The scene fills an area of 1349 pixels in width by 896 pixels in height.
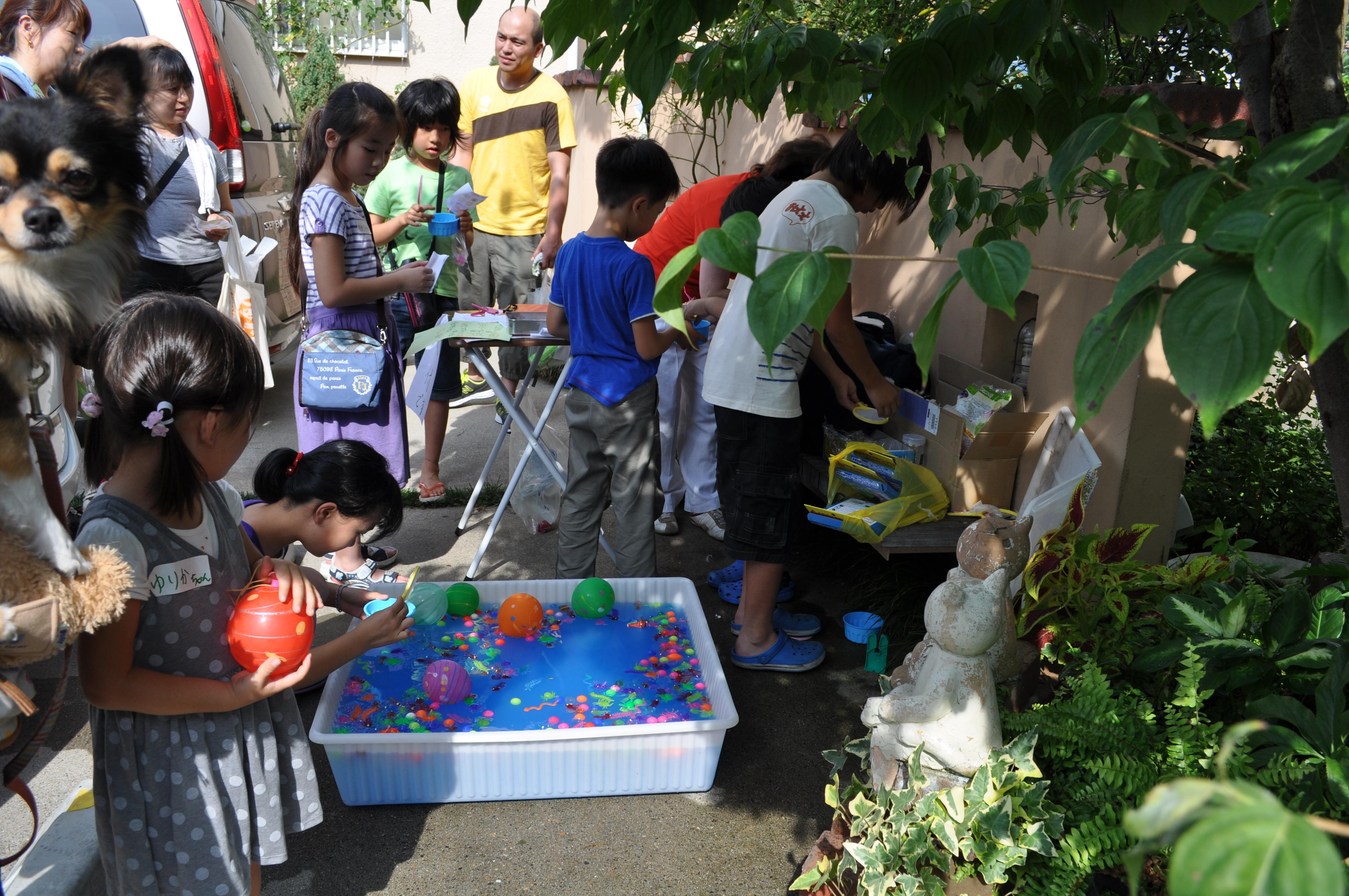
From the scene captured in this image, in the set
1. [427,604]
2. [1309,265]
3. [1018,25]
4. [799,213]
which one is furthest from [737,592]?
[1309,265]

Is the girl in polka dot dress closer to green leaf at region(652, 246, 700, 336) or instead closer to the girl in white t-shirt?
green leaf at region(652, 246, 700, 336)

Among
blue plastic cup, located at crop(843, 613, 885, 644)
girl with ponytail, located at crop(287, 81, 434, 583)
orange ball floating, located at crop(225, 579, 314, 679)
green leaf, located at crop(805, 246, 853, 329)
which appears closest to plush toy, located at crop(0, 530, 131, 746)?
orange ball floating, located at crop(225, 579, 314, 679)

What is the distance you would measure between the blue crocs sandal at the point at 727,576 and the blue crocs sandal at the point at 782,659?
2.04 ft

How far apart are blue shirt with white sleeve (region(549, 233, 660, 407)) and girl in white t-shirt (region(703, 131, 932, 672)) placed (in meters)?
0.29

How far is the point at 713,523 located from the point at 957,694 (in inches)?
102

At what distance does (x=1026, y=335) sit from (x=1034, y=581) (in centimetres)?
160

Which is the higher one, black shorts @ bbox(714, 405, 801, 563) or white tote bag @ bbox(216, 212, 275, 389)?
white tote bag @ bbox(216, 212, 275, 389)

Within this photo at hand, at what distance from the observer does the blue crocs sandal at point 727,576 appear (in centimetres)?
396

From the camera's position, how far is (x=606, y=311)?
3.21 m

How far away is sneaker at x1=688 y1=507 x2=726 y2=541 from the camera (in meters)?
4.42

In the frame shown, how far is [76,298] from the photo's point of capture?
1.21 metres

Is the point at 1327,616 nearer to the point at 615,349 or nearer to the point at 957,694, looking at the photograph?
the point at 957,694

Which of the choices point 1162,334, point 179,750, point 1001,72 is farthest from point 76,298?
point 1001,72

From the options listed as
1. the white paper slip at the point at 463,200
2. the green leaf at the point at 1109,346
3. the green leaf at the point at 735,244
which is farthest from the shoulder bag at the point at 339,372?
the green leaf at the point at 1109,346
